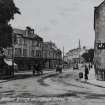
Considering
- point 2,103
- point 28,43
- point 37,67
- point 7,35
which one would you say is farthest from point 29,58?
point 2,103

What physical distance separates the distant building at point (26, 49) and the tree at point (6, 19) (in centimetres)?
2894

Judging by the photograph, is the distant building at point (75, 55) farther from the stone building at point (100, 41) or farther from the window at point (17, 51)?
the stone building at point (100, 41)

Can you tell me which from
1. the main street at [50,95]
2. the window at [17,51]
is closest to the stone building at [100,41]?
the main street at [50,95]

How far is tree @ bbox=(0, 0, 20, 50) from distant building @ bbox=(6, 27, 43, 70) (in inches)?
1140

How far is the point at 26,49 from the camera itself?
7906 centimetres

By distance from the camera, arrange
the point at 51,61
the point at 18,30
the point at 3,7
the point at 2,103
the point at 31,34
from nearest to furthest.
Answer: the point at 2,103 → the point at 3,7 → the point at 18,30 → the point at 31,34 → the point at 51,61

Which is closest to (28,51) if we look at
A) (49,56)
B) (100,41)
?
(49,56)

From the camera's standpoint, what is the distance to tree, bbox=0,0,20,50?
39656 mm

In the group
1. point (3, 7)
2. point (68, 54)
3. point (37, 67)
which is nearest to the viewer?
point (3, 7)

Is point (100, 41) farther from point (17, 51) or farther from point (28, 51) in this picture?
point (28, 51)

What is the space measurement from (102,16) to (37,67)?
675 inches

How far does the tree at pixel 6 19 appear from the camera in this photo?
130ft

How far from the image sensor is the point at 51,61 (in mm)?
100875

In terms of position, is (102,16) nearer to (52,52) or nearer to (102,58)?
(102,58)
